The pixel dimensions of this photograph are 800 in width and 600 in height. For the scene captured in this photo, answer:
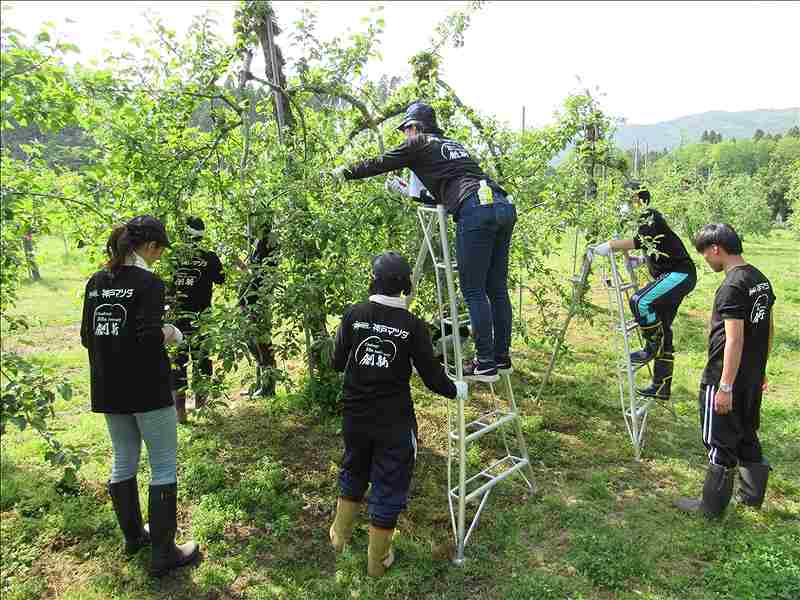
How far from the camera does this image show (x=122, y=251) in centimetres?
314

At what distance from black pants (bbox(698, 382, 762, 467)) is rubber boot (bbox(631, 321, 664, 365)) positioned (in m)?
1.36

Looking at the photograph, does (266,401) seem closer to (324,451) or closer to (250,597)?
(324,451)

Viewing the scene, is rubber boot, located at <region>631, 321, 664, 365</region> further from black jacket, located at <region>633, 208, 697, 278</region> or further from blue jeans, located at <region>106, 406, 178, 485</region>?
blue jeans, located at <region>106, 406, 178, 485</region>

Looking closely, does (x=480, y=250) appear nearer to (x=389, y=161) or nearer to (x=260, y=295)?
(x=389, y=161)

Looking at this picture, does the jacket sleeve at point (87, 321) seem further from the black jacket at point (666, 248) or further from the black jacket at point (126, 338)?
the black jacket at point (666, 248)

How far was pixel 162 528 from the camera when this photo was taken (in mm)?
3326

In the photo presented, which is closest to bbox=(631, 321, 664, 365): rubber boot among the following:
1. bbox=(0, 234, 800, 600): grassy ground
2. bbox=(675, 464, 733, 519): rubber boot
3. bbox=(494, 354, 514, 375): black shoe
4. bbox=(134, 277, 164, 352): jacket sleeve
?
bbox=(0, 234, 800, 600): grassy ground

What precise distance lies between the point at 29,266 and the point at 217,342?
1.31 metres

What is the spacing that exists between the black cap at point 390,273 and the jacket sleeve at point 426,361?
230 millimetres

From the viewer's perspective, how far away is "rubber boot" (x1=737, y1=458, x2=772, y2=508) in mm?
3943

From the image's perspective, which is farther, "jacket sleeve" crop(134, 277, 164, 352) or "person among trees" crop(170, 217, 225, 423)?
"person among trees" crop(170, 217, 225, 423)

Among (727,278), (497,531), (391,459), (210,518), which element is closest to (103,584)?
(210,518)

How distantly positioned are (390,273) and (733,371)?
96.6 inches

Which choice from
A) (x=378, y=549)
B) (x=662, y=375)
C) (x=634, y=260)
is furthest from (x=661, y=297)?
(x=378, y=549)
